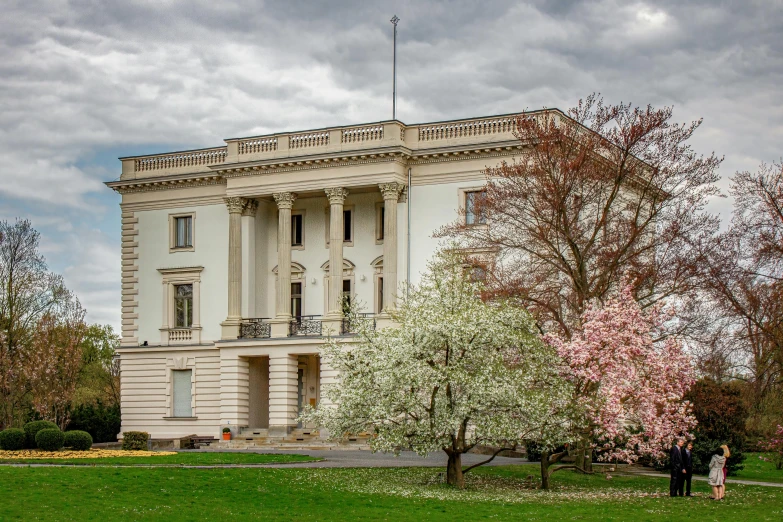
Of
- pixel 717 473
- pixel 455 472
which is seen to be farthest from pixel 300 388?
pixel 717 473

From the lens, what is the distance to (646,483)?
3152cm

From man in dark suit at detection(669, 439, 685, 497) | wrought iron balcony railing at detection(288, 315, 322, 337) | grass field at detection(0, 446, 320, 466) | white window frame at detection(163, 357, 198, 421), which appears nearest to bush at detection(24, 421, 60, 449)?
grass field at detection(0, 446, 320, 466)

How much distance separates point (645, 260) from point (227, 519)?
64.8 feet

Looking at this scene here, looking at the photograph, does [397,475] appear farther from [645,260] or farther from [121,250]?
[121,250]

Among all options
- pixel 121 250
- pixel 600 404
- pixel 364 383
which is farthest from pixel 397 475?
pixel 121 250

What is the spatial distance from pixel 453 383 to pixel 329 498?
448cm

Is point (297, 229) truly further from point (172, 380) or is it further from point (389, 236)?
point (172, 380)

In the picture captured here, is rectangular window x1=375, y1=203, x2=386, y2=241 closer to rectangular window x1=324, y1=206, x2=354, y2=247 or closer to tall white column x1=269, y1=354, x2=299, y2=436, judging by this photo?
rectangular window x1=324, y1=206, x2=354, y2=247

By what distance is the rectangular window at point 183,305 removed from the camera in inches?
2100

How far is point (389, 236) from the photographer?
4781 centimetres

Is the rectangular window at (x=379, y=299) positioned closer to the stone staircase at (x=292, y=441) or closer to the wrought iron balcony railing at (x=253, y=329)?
the wrought iron balcony railing at (x=253, y=329)

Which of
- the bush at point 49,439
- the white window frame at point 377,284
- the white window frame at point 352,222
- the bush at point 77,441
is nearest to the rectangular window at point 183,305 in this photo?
the white window frame at point 352,222

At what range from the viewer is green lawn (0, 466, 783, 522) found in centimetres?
2152

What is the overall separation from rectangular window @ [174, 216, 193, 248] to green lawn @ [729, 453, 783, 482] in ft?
94.3
